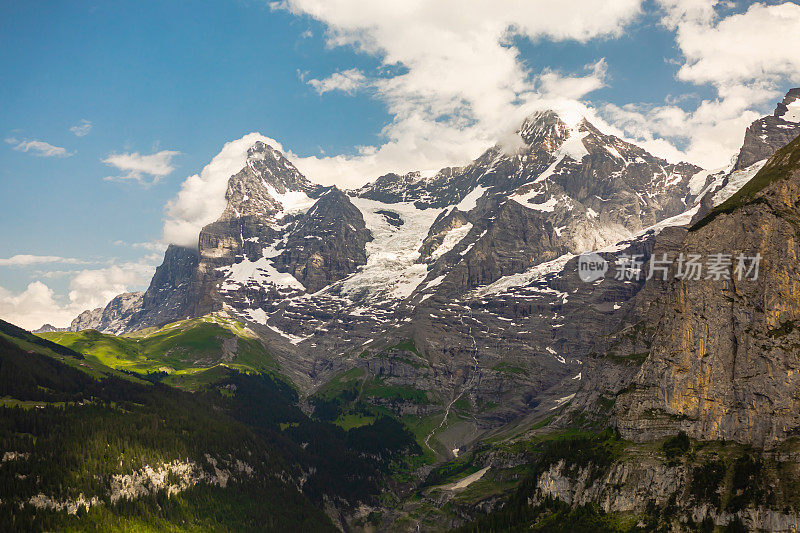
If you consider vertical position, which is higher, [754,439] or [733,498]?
[754,439]

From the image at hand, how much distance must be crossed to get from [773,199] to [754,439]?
63.9 meters

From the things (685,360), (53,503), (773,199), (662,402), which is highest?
(773,199)

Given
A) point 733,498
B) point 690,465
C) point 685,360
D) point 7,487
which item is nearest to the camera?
point 733,498

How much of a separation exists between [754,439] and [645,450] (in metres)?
27.7

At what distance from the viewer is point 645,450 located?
17025 cm

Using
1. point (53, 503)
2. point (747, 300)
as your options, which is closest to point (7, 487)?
point (53, 503)

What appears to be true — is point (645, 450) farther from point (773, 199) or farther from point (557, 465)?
point (773, 199)

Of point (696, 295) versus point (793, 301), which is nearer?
point (793, 301)

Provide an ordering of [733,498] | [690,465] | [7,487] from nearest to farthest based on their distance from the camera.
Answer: [733,498], [690,465], [7,487]

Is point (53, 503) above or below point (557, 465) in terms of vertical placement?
below

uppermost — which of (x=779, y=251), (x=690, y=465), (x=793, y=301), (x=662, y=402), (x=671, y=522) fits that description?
(x=779, y=251)

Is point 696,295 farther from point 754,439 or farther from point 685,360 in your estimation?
point 754,439

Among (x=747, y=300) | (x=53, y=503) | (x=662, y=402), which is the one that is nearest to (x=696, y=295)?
(x=747, y=300)

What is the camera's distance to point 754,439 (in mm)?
150625
